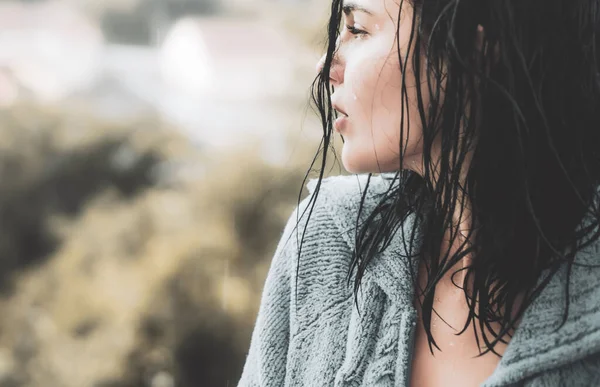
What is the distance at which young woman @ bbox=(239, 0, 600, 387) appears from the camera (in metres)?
0.61

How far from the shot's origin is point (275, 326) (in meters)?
0.79

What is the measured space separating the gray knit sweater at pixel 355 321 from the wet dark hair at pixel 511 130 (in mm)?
24

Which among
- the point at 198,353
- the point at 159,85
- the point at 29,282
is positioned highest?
the point at 159,85

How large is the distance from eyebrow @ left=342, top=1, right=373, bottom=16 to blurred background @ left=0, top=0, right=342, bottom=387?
47.6 inches

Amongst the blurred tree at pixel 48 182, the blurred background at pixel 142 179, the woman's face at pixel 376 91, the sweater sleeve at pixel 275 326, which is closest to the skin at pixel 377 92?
the woman's face at pixel 376 91

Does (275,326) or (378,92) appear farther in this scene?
(275,326)

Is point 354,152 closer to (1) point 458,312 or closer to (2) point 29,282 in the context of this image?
(1) point 458,312

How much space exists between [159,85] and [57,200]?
0.76 metres

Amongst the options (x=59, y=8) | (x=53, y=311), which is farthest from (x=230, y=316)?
(x=59, y=8)

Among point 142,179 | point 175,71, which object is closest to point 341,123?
point 175,71

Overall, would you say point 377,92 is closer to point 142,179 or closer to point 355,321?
point 355,321

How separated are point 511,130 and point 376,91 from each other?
0.15 metres

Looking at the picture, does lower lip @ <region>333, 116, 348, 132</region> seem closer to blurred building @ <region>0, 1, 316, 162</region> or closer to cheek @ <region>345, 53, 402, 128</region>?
cheek @ <region>345, 53, 402, 128</region>

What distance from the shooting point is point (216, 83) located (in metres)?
2.31
